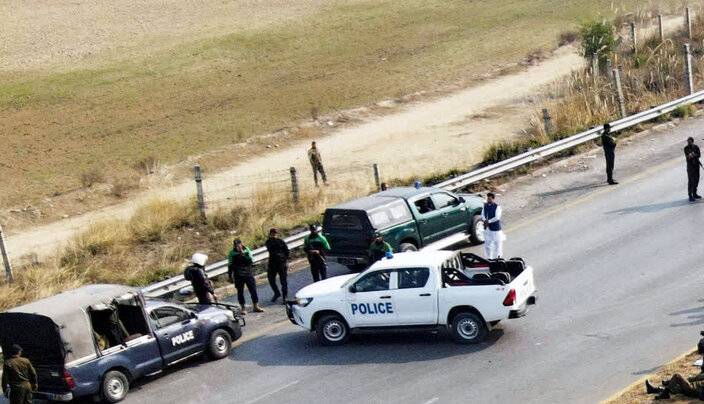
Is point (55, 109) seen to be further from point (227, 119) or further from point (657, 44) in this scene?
point (657, 44)

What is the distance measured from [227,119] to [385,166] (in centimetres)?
1042

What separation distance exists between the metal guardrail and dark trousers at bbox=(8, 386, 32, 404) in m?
5.21

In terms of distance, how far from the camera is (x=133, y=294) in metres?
18.8

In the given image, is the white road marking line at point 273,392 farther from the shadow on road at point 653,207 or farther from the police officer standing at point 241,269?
the shadow on road at point 653,207

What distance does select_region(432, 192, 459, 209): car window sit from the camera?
78.5 feet

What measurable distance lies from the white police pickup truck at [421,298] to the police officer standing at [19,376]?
4.60 meters

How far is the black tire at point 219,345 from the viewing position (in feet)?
64.0

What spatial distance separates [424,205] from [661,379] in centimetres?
851

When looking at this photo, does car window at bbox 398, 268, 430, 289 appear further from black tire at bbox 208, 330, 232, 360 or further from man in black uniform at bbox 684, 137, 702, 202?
man in black uniform at bbox 684, 137, 702, 202

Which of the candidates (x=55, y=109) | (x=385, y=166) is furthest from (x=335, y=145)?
(x=55, y=109)

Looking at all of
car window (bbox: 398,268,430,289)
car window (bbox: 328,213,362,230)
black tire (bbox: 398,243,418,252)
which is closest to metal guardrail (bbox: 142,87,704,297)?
car window (bbox: 328,213,362,230)

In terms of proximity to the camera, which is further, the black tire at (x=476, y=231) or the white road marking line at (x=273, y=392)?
the black tire at (x=476, y=231)

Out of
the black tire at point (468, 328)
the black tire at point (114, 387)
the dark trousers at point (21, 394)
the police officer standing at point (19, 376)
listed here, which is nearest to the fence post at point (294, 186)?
Result: the black tire at point (468, 328)

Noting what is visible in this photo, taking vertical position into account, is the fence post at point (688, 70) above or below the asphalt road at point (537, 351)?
above
